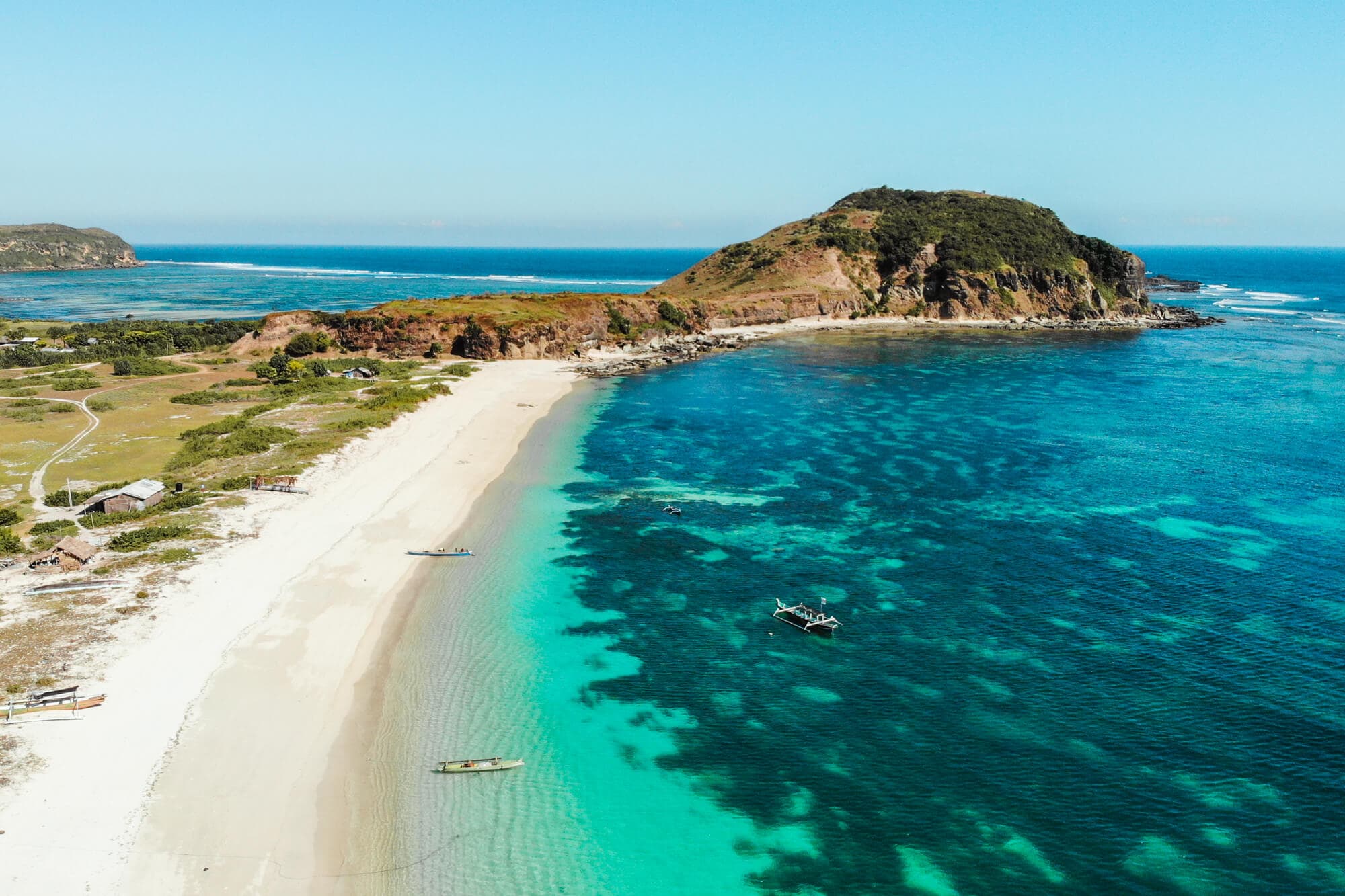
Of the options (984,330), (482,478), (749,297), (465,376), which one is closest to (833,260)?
(749,297)

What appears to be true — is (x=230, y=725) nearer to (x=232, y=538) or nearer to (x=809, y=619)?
(x=232, y=538)

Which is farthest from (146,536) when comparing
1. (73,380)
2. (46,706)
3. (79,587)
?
(73,380)

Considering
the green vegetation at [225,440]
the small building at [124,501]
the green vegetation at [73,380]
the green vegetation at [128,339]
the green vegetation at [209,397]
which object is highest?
the green vegetation at [128,339]

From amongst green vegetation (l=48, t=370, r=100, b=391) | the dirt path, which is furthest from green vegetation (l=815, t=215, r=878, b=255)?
green vegetation (l=48, t=370, r=100, b=391)

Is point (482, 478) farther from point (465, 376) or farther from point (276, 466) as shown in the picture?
point (465, 376)

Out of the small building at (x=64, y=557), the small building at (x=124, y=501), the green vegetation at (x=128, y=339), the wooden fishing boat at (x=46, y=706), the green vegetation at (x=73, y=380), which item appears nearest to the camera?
the wooden fishing boat at (x=46, y=706)

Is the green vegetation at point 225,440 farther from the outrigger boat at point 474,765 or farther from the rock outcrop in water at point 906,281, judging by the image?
the rock outcrop in water at point 906,281

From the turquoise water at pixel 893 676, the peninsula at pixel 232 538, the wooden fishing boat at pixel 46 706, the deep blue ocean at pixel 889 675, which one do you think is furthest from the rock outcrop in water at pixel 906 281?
the wooden fishing boat at pixel 46 706
